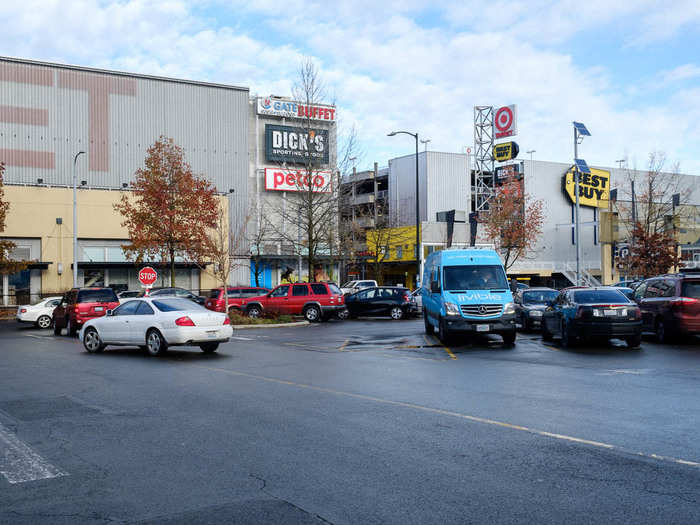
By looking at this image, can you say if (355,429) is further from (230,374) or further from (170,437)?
(230,374)

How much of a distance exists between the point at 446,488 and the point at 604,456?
200 cm

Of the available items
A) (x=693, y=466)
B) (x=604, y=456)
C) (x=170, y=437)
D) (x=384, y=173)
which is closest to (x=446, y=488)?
(x=604, y=456)

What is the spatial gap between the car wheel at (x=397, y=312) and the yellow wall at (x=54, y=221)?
23358mm

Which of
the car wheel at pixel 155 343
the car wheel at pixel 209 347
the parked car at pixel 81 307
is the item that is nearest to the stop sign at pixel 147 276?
the parked car at pixel 81 307

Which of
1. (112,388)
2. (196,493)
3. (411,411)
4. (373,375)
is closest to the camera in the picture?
(196,493)

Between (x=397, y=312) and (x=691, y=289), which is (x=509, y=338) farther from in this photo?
(x=397, y=312)

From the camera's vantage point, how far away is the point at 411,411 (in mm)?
9430

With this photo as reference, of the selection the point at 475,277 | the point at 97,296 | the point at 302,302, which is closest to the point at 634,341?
the point at 475,277

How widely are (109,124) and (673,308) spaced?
44.9 m

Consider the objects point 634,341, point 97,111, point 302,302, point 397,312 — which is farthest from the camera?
point 97,111

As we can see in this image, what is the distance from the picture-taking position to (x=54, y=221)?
48219 mm

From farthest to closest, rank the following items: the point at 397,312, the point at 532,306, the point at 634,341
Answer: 1. the point at 397,312
2. the point at 532,306
3. the point at 634,341

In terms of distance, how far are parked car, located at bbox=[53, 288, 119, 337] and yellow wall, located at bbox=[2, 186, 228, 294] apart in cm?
2117

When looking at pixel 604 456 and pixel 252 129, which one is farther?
pixel 252 129
